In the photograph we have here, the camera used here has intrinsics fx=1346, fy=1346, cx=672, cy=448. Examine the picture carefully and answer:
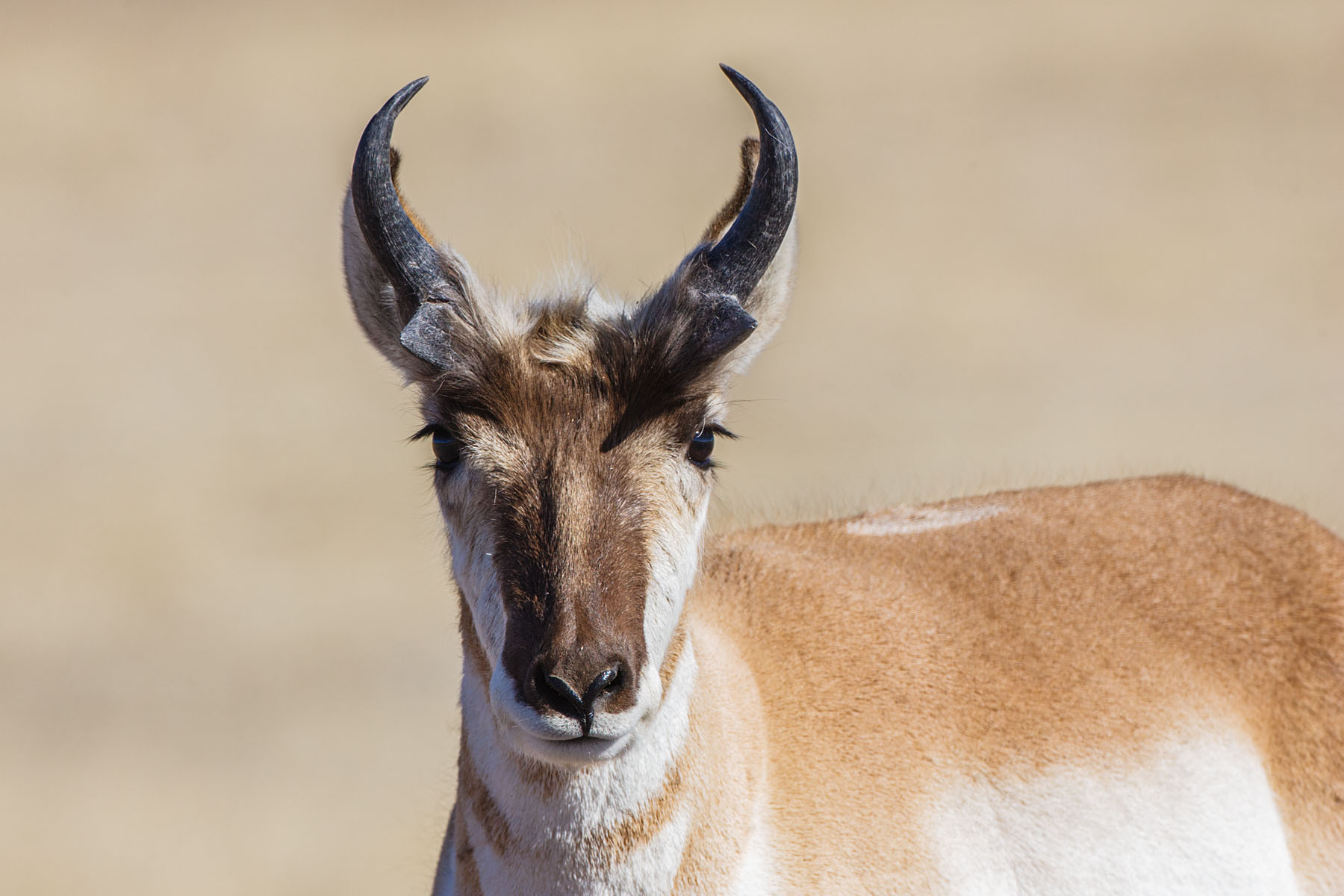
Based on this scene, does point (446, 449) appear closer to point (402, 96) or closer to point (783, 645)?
point (402, 96)

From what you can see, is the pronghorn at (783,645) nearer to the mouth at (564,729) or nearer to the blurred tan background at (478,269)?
the mouth at (564,729)

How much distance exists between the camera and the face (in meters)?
4.58

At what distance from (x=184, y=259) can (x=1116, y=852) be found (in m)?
29.8

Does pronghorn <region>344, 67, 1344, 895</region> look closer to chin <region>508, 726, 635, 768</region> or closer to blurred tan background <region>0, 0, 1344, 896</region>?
chin <region>508, 726, 635, 768</region>

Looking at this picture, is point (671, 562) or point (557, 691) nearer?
point (557, 691)

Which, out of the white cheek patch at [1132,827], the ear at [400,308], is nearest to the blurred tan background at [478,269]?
the ear at [400,308]

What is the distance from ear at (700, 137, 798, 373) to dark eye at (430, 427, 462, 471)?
1.19 meters

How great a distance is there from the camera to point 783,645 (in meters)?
6.32

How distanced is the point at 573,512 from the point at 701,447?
32.3 inches

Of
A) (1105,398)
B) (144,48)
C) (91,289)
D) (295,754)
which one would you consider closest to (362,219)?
(295,754)

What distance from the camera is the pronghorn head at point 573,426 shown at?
15.4ft

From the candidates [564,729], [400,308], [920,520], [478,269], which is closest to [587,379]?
[400,308]

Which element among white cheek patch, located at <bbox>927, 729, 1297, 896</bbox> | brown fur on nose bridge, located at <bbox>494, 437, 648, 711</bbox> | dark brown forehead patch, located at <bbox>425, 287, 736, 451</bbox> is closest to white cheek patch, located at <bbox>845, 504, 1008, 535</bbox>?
white cheek patch, located at <bbox>927, 729, 1297, 896</bbox>

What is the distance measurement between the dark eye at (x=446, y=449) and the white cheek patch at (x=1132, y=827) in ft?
8.58
